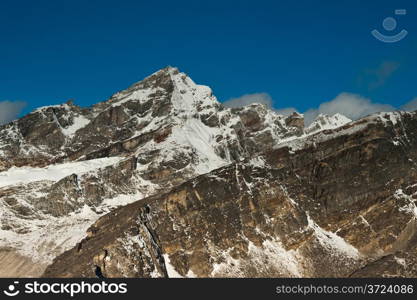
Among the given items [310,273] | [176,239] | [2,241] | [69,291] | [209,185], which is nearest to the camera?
[69,291]

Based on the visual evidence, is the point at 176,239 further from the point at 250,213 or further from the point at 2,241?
the point at 2,241

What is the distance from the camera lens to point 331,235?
159750mm

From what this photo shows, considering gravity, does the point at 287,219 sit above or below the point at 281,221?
above

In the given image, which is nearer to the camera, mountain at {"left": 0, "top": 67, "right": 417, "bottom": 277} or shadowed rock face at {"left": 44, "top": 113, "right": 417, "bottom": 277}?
shadowed rock face at {"left": 44, "top": 113, "right": 417, "bottom": 277}

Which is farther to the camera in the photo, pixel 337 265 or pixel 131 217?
pixel 131 217

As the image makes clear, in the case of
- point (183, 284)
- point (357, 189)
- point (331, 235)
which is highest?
point (357, 189)

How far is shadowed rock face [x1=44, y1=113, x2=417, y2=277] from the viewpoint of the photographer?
149 m

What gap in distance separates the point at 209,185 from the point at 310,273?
33.8 m

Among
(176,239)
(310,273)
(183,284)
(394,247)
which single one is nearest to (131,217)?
(176,239)

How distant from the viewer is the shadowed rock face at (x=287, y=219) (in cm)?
14900

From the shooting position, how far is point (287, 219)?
16138 cm

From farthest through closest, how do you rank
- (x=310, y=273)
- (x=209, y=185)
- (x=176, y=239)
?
(x=209, y=185)
(x=176, y=239)
(x=310, y=273)

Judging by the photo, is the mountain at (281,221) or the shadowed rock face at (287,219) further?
the mountain at (281,221)

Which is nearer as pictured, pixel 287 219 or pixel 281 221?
pixel 281 221
